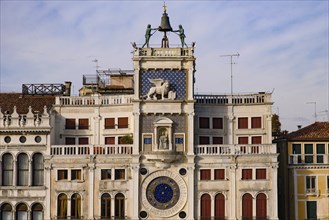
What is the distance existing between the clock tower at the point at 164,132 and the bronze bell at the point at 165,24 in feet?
9.15

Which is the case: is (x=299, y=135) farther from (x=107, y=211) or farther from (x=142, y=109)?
(x=107, y=211)

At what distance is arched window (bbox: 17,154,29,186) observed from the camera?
206 ft

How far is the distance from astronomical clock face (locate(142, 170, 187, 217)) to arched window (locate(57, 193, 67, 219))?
7.59 meters

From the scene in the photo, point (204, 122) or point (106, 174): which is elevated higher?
point (204, 122)

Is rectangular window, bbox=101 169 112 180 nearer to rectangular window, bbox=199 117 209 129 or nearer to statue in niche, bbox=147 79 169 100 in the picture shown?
statue in niche, bbox=147 79 169 100

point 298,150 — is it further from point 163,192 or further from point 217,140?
point 163,192

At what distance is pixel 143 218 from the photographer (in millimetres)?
61094

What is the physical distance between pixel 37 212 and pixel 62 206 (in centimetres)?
267

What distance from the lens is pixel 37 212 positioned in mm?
62469

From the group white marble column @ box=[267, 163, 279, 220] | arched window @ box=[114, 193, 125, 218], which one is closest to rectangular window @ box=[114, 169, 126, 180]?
arched window @ box=[114, 193, 125, 218]

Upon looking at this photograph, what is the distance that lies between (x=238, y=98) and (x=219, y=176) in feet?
28.5

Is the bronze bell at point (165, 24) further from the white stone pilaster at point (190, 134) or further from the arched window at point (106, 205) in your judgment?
the arched window at point (106, 205)

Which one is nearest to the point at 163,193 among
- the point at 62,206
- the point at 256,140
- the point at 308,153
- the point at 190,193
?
the point at 190,193

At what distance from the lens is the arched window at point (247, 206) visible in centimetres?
6128
